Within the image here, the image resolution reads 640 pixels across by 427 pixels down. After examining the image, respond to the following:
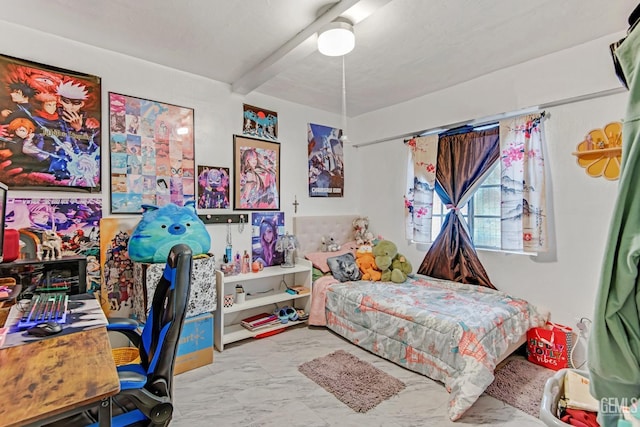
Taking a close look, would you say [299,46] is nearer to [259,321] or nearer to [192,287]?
[192,287]

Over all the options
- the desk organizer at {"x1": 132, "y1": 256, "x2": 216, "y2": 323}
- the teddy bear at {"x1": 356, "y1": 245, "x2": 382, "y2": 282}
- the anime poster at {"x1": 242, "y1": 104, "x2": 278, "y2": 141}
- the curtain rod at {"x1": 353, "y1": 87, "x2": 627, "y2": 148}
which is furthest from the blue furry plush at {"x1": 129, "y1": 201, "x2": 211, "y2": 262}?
the curtain rod at {"x1": 353, "y1": 87, "x2": 627, "y2": 148}

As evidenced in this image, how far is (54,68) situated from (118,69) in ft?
1.38

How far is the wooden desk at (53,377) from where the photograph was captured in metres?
0.79

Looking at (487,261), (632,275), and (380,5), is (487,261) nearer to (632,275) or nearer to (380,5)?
(380,5)

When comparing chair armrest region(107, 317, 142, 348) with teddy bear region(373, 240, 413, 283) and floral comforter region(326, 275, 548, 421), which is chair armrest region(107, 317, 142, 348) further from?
teddy bear region(373, 240, 413, 283)

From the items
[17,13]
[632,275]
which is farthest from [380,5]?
[17,13]

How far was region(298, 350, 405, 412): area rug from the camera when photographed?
6.91ft

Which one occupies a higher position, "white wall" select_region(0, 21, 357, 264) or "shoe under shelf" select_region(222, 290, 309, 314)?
"white wall" select_region(0, 21, 357, 264)

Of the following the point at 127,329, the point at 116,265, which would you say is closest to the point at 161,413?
the point at 127,329

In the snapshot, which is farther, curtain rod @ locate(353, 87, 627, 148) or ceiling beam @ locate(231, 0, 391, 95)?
curtain rod @ locate(353, 87, 627, 148)

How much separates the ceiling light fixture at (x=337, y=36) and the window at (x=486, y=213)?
1974 millimetres

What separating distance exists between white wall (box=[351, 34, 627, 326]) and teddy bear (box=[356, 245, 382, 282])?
1.13 meters

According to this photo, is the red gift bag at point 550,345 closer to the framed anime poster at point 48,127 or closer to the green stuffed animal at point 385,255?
the green stuffed animal at point 385,255

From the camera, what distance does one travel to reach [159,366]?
1210mm
